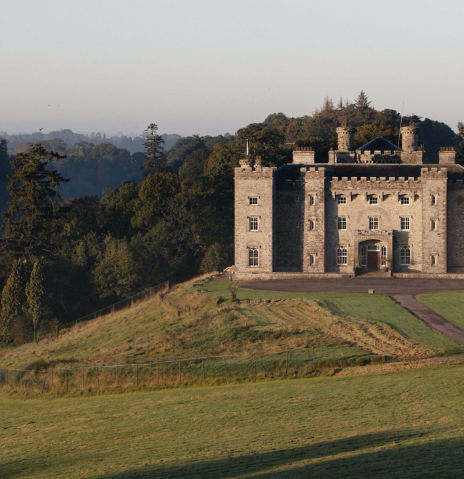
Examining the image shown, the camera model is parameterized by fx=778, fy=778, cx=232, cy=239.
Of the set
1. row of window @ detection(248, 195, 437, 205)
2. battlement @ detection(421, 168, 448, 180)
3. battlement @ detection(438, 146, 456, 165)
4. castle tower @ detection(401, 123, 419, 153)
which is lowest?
row of window @ detection(248, 195, 437, 205)

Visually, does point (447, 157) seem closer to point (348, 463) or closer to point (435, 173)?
point (435, 173)

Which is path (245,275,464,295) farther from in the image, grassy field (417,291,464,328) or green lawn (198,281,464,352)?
grassy field (417,291,464,328)

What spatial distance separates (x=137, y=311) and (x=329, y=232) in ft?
58.5

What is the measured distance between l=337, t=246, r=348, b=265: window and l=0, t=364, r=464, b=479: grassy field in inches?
1288

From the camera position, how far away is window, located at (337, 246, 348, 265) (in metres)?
66.7

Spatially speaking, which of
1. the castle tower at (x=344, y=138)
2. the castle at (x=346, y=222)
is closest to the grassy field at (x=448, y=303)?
the castle at (x=346, y=222)

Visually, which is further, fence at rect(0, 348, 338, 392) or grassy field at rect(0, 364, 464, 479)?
fence at rect(0, 348, 338, 392)

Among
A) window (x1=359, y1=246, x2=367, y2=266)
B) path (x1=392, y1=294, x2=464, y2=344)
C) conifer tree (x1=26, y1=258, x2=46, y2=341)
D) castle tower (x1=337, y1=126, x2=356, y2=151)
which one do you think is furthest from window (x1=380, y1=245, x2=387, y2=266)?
conifer tree (x1=26, y1=258, x2=46, y2=341)

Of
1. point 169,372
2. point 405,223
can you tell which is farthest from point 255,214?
point 169,372

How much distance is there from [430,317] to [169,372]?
665 inches

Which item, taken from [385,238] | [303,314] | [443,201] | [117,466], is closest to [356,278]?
[385,238]

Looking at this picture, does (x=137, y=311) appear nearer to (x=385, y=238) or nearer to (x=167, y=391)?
(x=385, y=238)

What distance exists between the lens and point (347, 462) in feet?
67.8

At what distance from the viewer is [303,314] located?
164 feet
